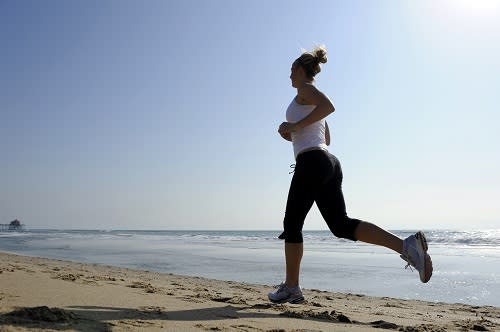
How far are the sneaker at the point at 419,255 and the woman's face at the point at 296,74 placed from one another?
4.71 feet

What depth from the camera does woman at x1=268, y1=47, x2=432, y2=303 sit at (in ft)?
10.4

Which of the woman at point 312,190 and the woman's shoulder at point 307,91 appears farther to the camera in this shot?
the woman's shoulder at point 307,91

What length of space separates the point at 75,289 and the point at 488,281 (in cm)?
541

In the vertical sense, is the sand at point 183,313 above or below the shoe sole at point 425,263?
below

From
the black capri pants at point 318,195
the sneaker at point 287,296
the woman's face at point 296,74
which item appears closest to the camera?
the black capri pants at point 318,195

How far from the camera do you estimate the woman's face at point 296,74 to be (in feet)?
11.7

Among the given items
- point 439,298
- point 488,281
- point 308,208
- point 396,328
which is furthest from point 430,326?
point 488,281

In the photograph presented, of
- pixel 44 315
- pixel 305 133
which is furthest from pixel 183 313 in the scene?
pixel 305 133

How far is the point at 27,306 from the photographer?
2.54 meters

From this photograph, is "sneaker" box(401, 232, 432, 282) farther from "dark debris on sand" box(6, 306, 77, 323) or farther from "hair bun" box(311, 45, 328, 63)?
"dark debris on sand" box(6, 306, 77, 323)

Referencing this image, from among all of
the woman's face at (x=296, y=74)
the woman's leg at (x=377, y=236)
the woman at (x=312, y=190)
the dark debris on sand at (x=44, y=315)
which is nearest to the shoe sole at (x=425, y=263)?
the woman at (x=312, y=190)

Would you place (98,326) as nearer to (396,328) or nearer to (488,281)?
(396,328)

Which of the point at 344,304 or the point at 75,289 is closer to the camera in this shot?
the point at 75,289

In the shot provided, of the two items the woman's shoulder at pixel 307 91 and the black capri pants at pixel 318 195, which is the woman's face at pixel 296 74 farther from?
the black capri pants at pixel 318 195
